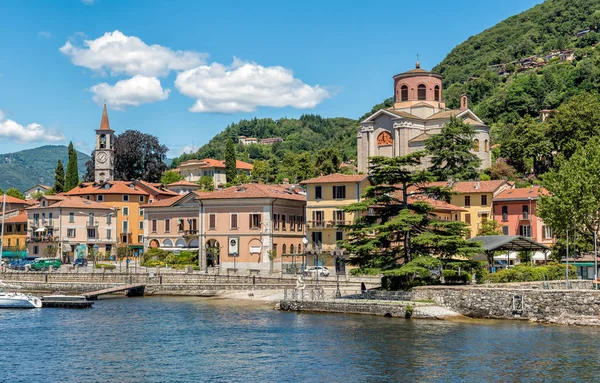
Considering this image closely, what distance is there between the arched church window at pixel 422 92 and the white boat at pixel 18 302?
2247 inches

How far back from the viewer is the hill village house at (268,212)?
72438 mm

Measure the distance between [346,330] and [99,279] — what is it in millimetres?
34610

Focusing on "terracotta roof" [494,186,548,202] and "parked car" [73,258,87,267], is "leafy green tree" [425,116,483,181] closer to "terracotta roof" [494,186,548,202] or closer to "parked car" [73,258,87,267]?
"terracotta roof" [494,186,548,202]

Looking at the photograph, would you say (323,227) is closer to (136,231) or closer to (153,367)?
(136,231)

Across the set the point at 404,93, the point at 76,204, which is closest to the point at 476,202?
the point at 404,93

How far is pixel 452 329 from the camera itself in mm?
39969

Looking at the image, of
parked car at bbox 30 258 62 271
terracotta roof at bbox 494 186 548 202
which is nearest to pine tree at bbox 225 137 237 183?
parked car at bbox 30 258 62 271

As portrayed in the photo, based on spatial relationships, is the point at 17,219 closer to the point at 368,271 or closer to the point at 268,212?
the point at 268,212

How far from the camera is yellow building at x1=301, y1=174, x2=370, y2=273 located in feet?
232

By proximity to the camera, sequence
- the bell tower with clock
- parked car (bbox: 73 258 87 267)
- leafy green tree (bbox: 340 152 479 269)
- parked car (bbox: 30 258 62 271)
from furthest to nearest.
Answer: the bell tower with clock
parked car (bbox: 73 258 87 267)
parked car (bbox: 30 258 62 271)
leafy green tree (bbox: 340 152 479 269)

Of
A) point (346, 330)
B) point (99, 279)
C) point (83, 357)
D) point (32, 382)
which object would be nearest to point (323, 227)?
point (99, 279)

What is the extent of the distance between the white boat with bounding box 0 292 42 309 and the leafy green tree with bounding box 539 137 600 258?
36.8 m

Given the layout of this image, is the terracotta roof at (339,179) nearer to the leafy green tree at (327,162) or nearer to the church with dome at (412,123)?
the church with dome at (412,123)

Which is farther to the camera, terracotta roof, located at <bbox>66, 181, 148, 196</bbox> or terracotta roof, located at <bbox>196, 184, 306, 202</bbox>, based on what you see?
terracotta roof, located at <bbox>66, 181, 148, 196</bbox>
